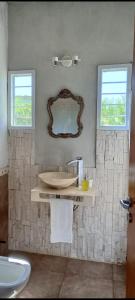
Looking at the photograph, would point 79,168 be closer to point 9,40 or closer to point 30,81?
point 30,81

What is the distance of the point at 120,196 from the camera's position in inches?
107

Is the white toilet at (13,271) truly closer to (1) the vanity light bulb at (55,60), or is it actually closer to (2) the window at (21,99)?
(2) the window at (21,99)

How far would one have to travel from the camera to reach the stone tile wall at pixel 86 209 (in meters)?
2.71

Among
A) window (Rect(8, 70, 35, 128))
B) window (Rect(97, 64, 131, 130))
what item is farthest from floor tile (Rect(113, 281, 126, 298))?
window (Rect(8, 70, 35, 128))

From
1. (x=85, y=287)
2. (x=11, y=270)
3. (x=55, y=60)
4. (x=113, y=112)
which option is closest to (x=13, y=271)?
(x=11, y=270)

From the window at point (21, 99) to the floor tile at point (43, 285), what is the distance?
1631 mm

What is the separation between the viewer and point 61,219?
2.48m

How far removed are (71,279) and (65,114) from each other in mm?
1750

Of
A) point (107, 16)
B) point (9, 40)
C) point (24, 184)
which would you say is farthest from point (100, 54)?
point (24, 184)

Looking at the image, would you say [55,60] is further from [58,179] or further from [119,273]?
[119,273]

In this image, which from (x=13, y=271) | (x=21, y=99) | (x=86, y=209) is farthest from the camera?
(x=21, y=99)

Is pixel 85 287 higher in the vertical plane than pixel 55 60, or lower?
lower

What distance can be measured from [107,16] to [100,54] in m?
0.40

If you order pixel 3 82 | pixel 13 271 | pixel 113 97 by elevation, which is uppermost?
pixel 3 82
